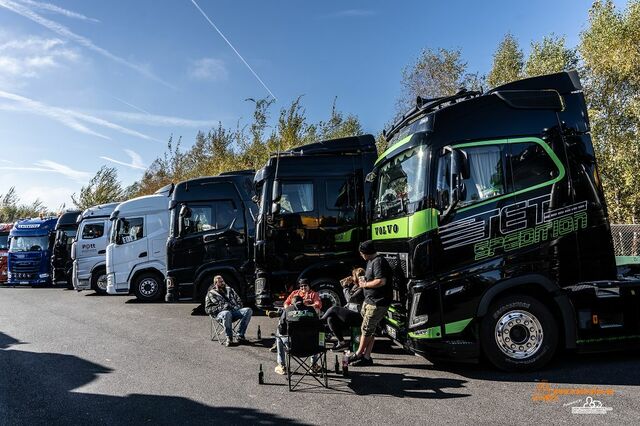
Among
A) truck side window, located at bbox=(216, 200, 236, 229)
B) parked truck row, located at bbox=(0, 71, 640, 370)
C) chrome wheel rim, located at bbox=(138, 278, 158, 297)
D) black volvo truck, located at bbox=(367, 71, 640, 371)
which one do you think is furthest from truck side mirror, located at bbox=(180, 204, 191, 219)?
black volvo truck, located at bbox=(367, 71, 640, 371)

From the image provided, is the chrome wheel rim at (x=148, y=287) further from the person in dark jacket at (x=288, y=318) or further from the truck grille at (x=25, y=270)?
the truck grille at (x=25, y=270)

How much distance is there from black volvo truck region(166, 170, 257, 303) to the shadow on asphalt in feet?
15.8

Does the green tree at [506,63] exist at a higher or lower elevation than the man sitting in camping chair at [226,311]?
higher

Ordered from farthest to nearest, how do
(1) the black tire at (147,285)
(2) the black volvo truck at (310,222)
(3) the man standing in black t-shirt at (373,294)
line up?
1. (1) the black tire at (147,285)
2. (2) the black volvo truck at (310,222)
3. (3) the man standing in black t-shirt at (373,294)

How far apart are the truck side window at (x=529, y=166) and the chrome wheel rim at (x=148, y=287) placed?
11.5 m

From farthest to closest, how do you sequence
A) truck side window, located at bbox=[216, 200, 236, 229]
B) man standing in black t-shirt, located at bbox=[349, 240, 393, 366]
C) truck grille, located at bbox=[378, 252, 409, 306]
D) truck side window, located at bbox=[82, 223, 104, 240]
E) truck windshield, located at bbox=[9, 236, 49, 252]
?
truck windshield, located at bbox=[9, 236, 49, 252] → truck side window, located at bbox=[82, 223, 104, 240] → truck side window, located at bbox=[216, 200, 236, 229] → man standing in black t-shirt, located at bbox=[349, 240, 393, 366] → truck grille, located at bbox=[378, 252, 409, 306]

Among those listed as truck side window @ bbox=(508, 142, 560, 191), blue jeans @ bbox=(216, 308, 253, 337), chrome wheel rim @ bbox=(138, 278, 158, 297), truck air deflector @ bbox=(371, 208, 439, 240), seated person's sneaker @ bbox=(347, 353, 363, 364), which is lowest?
seated person's sneaker @ bbox=(347, 353, 363, 364)

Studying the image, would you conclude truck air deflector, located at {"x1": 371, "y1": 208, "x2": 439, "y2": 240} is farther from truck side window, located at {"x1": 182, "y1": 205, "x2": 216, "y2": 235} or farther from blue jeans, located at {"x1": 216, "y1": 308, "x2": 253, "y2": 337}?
truck side window, located at {"x1": 182, "y1": 205, "x2": 216, "y2": 235}

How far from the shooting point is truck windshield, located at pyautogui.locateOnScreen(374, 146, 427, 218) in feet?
19.0

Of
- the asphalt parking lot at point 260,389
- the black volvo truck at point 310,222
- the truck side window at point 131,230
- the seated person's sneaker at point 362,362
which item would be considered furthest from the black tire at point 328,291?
the truck side window at point 131,230

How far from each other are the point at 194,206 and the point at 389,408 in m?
7.96

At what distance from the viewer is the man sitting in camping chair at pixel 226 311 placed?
26.4 feet

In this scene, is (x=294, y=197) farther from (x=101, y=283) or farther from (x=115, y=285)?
(x=101, y=283)

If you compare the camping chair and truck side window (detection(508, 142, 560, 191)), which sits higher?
truck side window (detection(508, 142, 560, 191))
